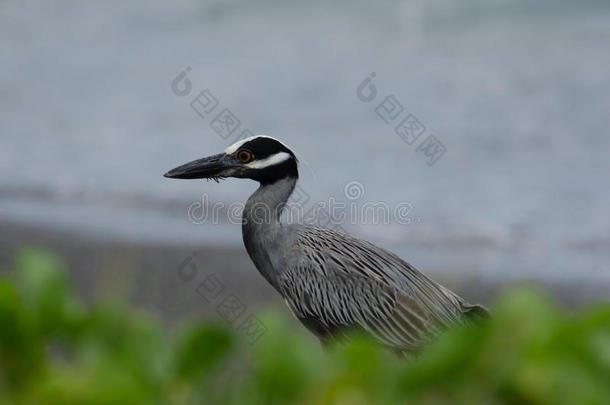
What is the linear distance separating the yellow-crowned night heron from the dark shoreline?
5.87ft

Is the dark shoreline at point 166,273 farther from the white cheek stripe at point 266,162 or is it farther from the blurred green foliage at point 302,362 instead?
the blurred green foliage at point 302,362

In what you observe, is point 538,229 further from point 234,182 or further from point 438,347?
point 438,347

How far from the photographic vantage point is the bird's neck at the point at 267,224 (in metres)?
7.30

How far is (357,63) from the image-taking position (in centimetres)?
1803

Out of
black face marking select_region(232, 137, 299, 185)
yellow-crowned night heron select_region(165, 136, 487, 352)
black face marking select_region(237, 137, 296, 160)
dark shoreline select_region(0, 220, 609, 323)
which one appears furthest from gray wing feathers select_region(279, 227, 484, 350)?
dark shoreline select_region(0, 220, 609, 323)

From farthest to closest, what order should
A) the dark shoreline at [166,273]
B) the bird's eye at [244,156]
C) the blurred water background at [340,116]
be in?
the blurred water background at [340,116]
the dark shoreline at [166,273]
the bird's eye at [244,156]

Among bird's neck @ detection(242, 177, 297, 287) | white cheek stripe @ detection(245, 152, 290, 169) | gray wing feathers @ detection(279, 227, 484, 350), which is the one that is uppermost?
white cheek stripe @ detection(245, 152, 290, 169)

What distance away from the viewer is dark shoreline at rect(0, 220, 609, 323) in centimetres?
931

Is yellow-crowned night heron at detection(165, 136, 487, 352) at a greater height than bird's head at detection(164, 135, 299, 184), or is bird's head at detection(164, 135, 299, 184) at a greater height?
bird's head at detection(164, 135, 299, 184)

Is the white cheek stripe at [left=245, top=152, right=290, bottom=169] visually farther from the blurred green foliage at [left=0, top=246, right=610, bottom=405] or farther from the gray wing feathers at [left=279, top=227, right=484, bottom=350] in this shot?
the blurred green foliage at [left=0, top=246, right=610, bottom=405]

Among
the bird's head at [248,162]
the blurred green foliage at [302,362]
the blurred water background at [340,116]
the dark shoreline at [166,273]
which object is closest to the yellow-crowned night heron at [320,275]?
the bird's head at [248,162]

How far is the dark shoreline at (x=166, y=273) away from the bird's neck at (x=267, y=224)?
5.55 feet

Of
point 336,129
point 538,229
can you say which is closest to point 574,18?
point 336,129

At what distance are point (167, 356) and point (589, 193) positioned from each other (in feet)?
37.4
